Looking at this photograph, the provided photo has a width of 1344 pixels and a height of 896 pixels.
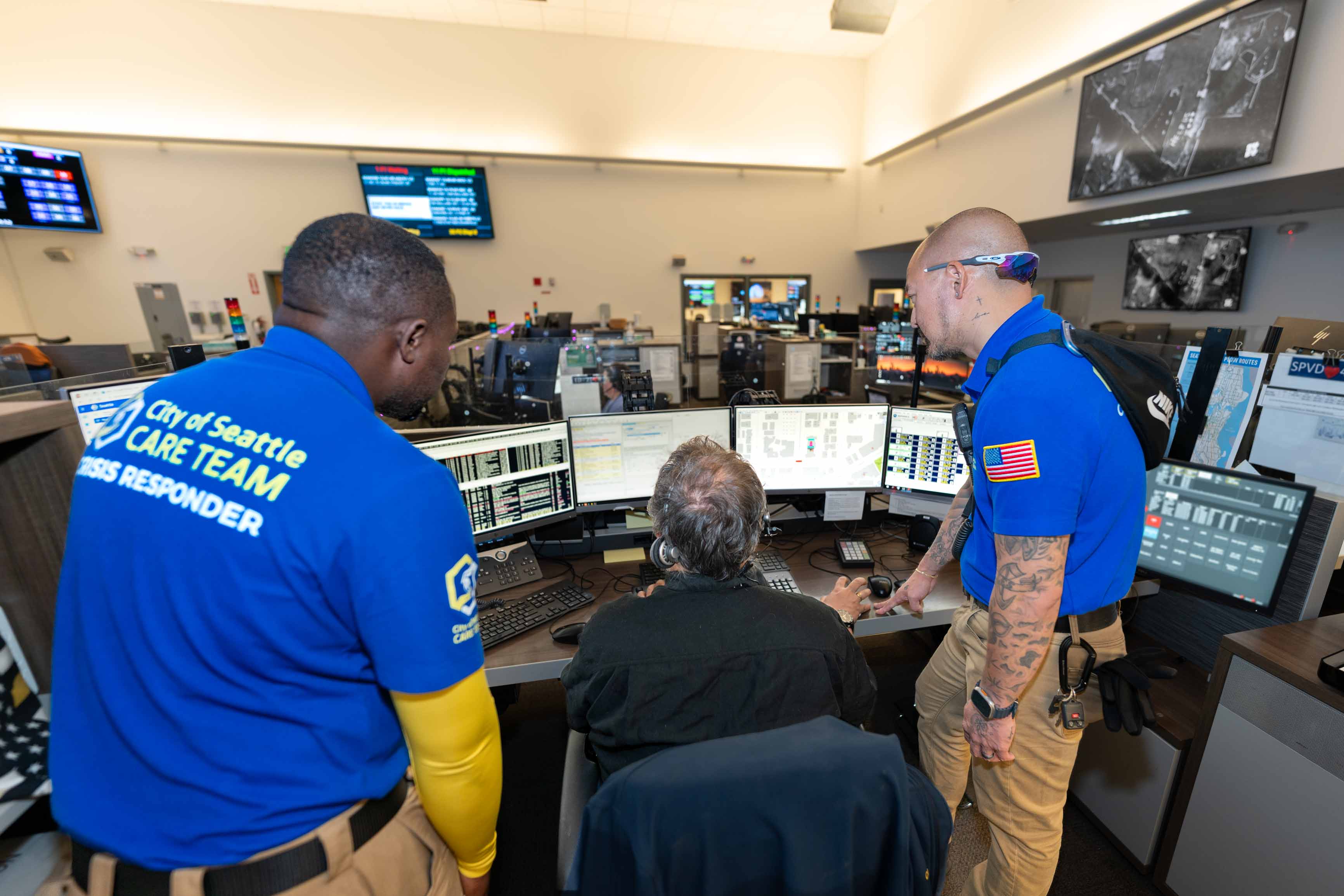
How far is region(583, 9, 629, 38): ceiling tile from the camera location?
19.5 feet

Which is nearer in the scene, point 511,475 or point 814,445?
point 511,475

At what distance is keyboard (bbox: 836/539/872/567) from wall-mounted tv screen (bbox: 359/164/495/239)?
20.5 ft

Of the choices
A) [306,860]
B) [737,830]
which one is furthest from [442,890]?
[737,830]

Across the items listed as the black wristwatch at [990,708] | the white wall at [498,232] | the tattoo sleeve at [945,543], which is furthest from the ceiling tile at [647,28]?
the black wristwatch at [990,708]

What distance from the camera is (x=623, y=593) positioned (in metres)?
1.67

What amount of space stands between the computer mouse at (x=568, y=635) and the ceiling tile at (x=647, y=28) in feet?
22.9

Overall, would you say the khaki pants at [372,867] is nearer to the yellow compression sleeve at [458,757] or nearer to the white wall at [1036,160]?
the yellow compression sleeve at [458,757]

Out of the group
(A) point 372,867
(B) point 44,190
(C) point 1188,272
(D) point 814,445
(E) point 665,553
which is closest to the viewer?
(A) point 372,867

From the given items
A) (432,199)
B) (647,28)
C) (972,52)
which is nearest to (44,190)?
(432,199)

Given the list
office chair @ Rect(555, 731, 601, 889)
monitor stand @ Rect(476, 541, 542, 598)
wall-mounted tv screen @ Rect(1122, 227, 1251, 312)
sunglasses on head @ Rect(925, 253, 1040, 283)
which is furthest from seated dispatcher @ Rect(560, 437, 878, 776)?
wall-mounted tv screen @ Rect(1122, 227, 1251, 312)

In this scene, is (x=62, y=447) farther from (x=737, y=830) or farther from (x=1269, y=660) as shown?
(x=1269, y=660)

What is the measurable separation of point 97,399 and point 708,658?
2064 millimetres

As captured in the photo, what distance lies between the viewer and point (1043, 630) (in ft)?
3.30

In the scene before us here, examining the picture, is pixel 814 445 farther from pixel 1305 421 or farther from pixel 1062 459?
pixel 1305 421
